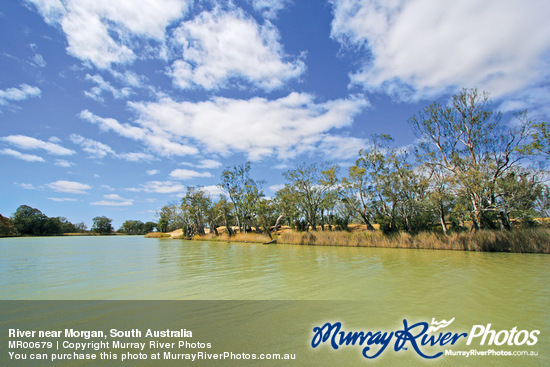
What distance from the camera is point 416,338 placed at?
13.3 ft

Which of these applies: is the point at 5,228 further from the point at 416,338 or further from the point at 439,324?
the point at 439,324

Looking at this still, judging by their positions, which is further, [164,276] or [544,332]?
[164,276]

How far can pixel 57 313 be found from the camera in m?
5.20

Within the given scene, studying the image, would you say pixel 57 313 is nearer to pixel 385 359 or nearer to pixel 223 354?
pixel 223 354

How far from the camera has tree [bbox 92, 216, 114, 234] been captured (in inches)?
4525

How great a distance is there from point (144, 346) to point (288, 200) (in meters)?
35.4

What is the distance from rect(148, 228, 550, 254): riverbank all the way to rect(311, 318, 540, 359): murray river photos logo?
61.3 ft

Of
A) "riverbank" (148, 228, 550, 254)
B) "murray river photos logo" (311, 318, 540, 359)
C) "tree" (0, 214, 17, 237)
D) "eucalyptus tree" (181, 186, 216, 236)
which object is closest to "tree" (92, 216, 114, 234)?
"tree" (0, 214, 17, 237)

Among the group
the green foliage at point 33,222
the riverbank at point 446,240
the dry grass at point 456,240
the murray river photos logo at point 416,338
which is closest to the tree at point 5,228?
the green foliage at point 33,222

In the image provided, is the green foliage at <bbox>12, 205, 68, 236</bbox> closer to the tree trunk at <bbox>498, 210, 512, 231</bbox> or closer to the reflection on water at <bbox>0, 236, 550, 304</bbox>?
the reflection on water at <bbox>0, 236, 550, 304</bbox>

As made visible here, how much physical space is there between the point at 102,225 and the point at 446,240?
140m

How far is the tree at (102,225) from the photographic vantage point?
11494 centimetres

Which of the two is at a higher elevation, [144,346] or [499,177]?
[499,177]

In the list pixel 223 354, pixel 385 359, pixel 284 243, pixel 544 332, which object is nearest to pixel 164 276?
pixel 223 354
